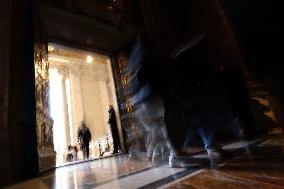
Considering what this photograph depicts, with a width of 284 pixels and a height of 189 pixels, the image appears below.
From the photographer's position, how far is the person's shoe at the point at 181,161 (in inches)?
66.7

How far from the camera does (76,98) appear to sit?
15.0 metres

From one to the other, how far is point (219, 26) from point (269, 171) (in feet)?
11.6

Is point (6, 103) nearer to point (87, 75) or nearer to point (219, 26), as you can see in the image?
point (219, 26)

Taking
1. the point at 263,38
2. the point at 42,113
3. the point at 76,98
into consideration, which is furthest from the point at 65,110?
the point at 263,38

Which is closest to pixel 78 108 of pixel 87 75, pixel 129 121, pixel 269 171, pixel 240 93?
pixel 87 75

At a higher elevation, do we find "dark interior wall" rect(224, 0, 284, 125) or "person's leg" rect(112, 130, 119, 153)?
"dark interior wall" rect(224, 0, 284, 125)

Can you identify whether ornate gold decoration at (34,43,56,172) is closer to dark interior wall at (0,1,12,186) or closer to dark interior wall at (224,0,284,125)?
dark interior wall at (0,1,12,186)

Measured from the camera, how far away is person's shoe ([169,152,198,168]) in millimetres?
1694

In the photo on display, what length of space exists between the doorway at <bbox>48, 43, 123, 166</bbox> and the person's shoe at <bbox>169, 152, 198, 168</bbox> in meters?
11.1

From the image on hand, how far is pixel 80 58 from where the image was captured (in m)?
13.9

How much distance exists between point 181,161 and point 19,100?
2472 millimetres

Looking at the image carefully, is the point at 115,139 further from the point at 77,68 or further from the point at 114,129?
the point at 77,68

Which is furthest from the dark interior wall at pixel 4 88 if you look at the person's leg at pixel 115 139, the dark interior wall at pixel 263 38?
the dark interior wall at pixel 263 38

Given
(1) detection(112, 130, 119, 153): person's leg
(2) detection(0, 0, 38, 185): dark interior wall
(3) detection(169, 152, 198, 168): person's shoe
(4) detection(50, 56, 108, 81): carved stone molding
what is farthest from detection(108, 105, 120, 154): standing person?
(4) detection(50, 56, 108, 81): carved stone molding
